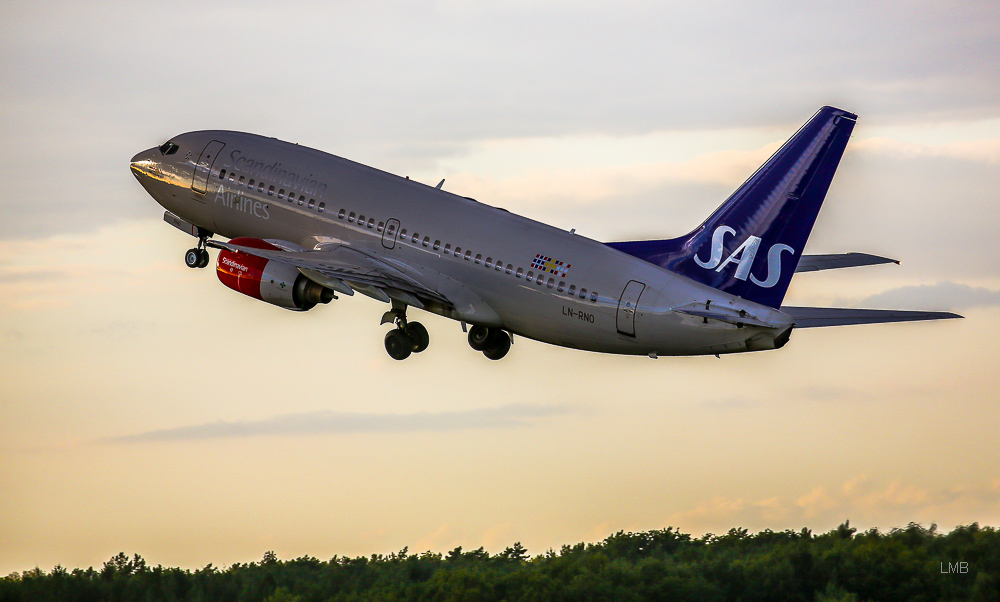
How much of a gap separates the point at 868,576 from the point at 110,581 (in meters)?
45.4

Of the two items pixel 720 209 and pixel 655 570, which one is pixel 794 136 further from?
pixel 655 570

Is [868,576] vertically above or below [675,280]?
below

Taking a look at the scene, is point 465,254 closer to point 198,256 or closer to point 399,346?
point 399,346

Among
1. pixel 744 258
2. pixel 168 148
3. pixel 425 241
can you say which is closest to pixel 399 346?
pixel 425 241

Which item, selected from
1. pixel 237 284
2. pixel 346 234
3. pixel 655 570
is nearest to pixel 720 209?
pixel 346 234

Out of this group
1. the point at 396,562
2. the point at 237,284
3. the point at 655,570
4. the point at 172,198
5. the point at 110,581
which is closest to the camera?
the point at 237,284

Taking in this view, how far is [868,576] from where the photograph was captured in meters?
70.0

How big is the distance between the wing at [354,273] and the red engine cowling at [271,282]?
0.38 metres

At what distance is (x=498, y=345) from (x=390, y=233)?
6.23 meters

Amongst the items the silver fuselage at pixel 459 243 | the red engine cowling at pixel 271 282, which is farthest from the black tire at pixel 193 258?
the red engine cowling at pixel 271 282

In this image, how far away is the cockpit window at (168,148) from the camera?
56019 mm

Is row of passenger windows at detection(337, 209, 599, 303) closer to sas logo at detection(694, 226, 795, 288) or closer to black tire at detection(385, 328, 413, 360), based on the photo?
black tire at detection(385, 328, 413, 360)

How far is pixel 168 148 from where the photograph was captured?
185 ft

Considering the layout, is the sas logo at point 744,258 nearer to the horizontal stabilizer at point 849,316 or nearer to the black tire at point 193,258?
the horizontal stabilizer at point 849,316
